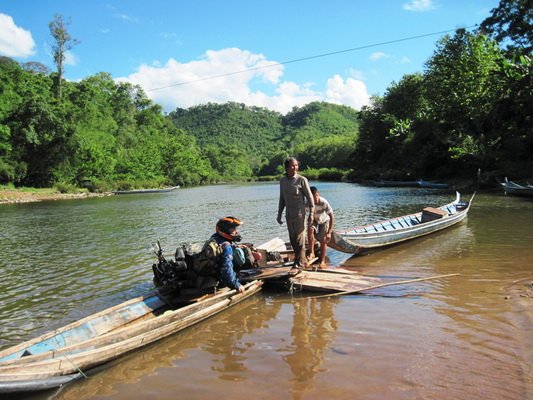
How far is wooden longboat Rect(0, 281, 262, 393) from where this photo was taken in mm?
4412

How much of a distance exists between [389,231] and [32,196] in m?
42.2

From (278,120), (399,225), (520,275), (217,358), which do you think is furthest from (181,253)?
(278,120)

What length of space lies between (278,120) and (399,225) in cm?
18524

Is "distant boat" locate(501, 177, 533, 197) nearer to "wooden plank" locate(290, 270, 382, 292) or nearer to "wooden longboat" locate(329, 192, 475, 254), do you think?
"wooden longboat" locate(329, 192, 475, 254)

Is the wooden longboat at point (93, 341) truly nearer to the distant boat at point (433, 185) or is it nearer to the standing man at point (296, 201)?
the standing man at point (296, 201)

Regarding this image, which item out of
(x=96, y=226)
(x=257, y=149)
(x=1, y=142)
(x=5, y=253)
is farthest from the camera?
(x=257, y=149)

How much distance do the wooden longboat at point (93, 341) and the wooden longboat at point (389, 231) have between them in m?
4.44

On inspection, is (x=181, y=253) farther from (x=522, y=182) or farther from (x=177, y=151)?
(x=177, y=151)

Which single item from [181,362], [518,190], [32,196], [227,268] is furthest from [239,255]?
[32,196]

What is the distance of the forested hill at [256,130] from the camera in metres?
127

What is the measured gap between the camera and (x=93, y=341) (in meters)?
5.18

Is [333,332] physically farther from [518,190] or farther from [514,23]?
[514,23]

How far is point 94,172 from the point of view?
5938 cm

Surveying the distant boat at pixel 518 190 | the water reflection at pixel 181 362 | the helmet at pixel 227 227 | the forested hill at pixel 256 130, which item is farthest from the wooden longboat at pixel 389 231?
the forested hill at pixel 256 130
